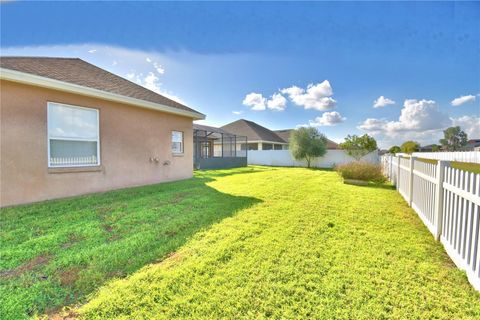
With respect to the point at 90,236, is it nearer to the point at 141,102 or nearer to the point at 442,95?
the point at 141,102

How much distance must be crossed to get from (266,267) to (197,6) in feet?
27.2

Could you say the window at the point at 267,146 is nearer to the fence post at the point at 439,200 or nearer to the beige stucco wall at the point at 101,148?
the beige stucco wall at the point at 101,148

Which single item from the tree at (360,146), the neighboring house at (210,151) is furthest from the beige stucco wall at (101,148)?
the tree at (360,146)

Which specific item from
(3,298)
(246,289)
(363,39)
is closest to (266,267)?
(246,289)

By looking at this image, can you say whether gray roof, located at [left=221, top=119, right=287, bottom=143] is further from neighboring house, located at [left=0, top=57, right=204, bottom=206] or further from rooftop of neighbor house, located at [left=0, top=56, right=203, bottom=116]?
rooftop of neighbor house, located at [left=0, top=56, right=203, bottom=116]

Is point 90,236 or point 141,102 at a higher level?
point 141,102

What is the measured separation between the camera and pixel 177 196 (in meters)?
7.05

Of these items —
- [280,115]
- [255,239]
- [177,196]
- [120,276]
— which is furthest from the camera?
[280,115]

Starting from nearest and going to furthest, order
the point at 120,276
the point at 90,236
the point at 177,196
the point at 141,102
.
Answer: the point at 120,276 < the point at 90,236 < the point at 177,196 < the point at 141,102

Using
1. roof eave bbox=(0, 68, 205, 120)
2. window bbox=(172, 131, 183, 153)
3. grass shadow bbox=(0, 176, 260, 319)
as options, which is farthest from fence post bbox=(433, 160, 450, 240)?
window bbox=(172, 131, 183, 153)

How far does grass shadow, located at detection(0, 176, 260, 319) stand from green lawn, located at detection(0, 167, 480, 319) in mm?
19

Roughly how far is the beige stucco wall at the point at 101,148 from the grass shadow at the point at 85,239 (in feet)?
2.06

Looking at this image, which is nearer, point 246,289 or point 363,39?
point 246,289

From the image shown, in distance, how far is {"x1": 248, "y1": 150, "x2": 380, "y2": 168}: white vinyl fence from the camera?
2026 centimetres
